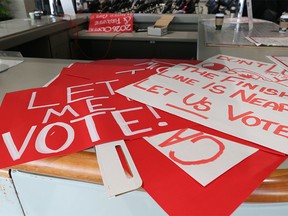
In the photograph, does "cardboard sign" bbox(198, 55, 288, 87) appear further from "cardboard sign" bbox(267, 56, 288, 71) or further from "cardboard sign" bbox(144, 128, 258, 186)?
"cardboard sign" bbox(144, 128, 258, 186)

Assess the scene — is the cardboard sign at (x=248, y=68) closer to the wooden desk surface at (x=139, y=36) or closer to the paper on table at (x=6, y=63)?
the paper on table at (x=6, y=63)

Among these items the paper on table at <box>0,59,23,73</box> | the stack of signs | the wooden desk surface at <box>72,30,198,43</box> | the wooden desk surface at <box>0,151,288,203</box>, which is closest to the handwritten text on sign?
the stack of signs

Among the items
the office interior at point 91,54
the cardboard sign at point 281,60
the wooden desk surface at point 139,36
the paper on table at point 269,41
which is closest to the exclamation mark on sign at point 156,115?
the office interior at point 91,54

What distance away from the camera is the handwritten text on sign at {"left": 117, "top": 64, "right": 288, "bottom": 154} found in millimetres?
438

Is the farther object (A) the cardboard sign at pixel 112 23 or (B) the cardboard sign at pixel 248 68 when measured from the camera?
(A) the cardboard sign at pixel 112 23

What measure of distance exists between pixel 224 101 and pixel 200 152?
0.18 metres

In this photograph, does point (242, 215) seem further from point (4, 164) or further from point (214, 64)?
point (214, 64)

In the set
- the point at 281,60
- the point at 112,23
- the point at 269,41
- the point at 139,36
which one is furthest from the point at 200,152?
the point at 112,23

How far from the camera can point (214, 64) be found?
81 cm

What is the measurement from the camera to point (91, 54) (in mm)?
2367

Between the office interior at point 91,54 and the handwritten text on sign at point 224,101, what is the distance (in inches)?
3.1

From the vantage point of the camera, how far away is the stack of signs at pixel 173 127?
36 centimetres

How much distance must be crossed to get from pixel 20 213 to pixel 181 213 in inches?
14.4

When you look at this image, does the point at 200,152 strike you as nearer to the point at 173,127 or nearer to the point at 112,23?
the point at 173,127
